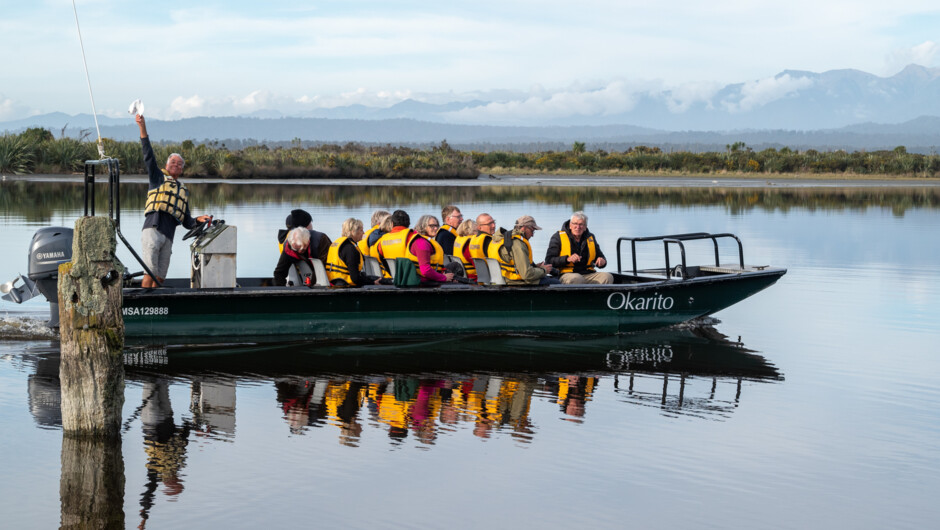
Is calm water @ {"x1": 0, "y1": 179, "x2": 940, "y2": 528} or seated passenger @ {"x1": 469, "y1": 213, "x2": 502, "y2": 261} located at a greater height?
seated passenger @ {"x1": 469, "y1": 213, "x2": 502, "y2": 261}

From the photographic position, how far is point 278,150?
5981 centimetres

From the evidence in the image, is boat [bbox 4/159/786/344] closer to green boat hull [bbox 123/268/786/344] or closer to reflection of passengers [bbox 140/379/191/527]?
green boat hull [bbox 123/268/786/344]

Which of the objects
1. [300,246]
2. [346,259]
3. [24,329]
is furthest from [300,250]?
[24,329]

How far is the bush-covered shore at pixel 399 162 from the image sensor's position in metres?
48.0

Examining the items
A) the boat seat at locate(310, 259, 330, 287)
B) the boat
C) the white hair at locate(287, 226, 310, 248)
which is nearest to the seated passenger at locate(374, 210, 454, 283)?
the boat

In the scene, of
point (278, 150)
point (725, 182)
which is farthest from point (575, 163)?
point (278, 150)

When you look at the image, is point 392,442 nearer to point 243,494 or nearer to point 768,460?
point 243,494

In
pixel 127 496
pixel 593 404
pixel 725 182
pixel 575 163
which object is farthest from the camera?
pixel 575 163

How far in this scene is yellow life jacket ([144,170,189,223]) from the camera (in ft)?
38.4

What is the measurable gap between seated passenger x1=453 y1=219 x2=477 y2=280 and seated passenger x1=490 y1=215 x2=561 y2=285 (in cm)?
41

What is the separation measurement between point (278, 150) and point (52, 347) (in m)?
49.5

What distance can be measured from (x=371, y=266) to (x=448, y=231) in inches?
48.6

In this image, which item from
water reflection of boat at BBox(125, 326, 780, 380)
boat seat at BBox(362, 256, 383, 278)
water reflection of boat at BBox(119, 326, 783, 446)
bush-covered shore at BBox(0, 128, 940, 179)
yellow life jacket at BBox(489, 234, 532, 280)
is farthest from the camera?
bush-covered shore at BBox(0, 128, 940, 179)

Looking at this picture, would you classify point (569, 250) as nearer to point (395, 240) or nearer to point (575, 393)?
point (395, 240)
